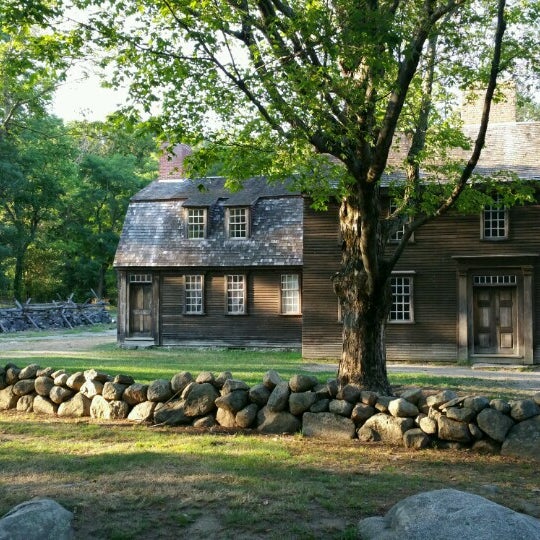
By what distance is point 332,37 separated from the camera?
928cm

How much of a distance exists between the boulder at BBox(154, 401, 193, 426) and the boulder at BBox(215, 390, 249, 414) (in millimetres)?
560

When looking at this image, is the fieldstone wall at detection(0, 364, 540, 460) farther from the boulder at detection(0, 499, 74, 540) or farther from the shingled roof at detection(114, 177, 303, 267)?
the shingled roof at detection(114, 177, 303, 267)

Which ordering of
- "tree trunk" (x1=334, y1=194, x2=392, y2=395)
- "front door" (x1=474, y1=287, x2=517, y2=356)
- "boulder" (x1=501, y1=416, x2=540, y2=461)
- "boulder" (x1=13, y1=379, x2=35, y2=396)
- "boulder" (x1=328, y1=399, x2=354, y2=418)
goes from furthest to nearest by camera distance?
"front door" (x1=474, y1=287, x2=517, y2=356) → "boulder" (x1=13, y1=379, x2=35, y2=396) → "tree trunk" (x1=334, y1=194, x2=392, y2=395) → "boulder" (x1=328, y1=399, x2=354, y2=418) → "boulder" (x1=501, y1=416, x2=540, y2=461)

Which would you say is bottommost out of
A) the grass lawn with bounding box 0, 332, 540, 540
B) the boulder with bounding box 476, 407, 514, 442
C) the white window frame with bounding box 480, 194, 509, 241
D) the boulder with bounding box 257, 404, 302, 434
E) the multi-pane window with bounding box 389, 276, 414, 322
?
the grass lawn with bounding box 0, 332, 540, 540

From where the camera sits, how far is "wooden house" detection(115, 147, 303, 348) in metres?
26.8

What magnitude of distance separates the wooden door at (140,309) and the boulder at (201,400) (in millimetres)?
18389

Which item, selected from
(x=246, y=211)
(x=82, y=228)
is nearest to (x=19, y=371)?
(x=246, y=211)

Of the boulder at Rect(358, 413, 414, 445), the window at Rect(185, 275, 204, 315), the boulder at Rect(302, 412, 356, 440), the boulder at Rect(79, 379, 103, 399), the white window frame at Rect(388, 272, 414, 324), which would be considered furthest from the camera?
the window at Rect(185, 275, 204, 315)

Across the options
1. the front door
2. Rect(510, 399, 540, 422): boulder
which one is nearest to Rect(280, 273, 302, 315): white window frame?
the front door

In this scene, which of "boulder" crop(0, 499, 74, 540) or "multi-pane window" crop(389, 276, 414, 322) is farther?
"multi-pane window" crop(389, 276, 414, 322)

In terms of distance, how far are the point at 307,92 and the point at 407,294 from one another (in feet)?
51.0

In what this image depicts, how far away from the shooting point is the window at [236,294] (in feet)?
89.4

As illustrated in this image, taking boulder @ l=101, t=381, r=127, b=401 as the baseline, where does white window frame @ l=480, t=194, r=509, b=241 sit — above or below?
above

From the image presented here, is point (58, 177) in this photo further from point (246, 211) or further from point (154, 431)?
point (154, 431)
